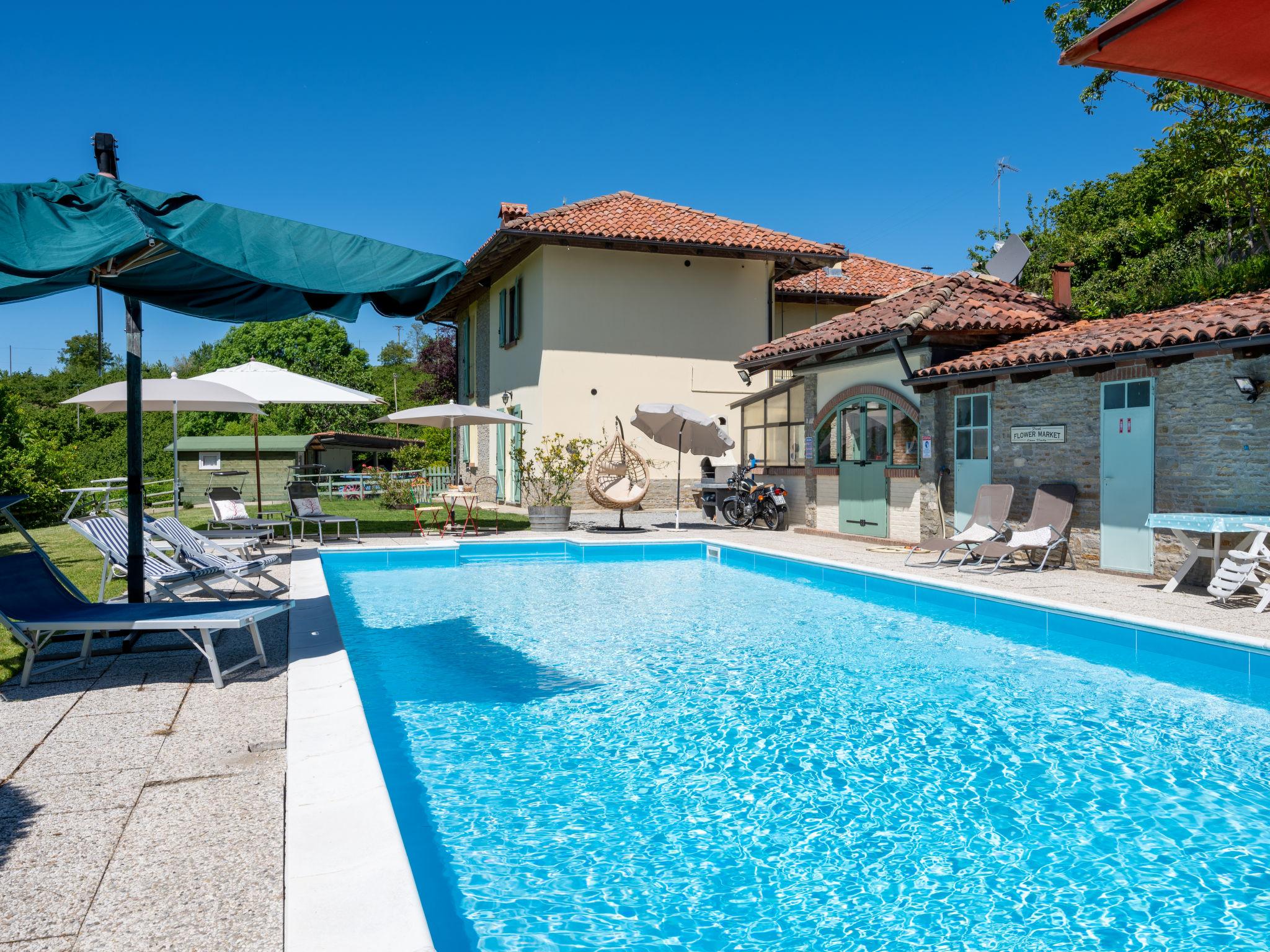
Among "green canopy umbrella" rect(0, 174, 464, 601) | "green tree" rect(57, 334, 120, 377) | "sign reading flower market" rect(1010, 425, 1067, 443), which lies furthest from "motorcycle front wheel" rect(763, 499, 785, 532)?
"green tree" rect(57, 334, 120, 377)

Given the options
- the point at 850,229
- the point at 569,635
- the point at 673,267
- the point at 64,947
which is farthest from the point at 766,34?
the point at 64,947

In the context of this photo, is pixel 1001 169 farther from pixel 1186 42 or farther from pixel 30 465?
Result: pixel 1186 42

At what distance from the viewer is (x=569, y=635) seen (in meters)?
7.32

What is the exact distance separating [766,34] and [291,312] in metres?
12.8

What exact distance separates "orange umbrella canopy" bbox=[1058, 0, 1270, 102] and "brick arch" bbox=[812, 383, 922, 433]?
10.3 m

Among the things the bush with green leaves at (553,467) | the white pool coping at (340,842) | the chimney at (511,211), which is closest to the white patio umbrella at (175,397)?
the white pool coping at (340,842)

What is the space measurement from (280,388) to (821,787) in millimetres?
9750

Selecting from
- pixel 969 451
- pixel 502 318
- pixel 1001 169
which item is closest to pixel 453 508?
pixel 502 318

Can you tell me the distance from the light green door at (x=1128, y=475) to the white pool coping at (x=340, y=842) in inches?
335

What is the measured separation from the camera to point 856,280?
2214cm

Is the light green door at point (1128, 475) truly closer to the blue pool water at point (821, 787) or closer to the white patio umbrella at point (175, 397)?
the blue pool water at point (821, 787)

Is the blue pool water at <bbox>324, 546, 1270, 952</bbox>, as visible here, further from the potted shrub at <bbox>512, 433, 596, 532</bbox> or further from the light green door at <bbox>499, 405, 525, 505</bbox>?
the light green door at <bbox>499, 405, 525, 505</bbox>

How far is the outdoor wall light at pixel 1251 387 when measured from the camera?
26.2 ft

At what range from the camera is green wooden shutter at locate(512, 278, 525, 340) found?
19438mm
